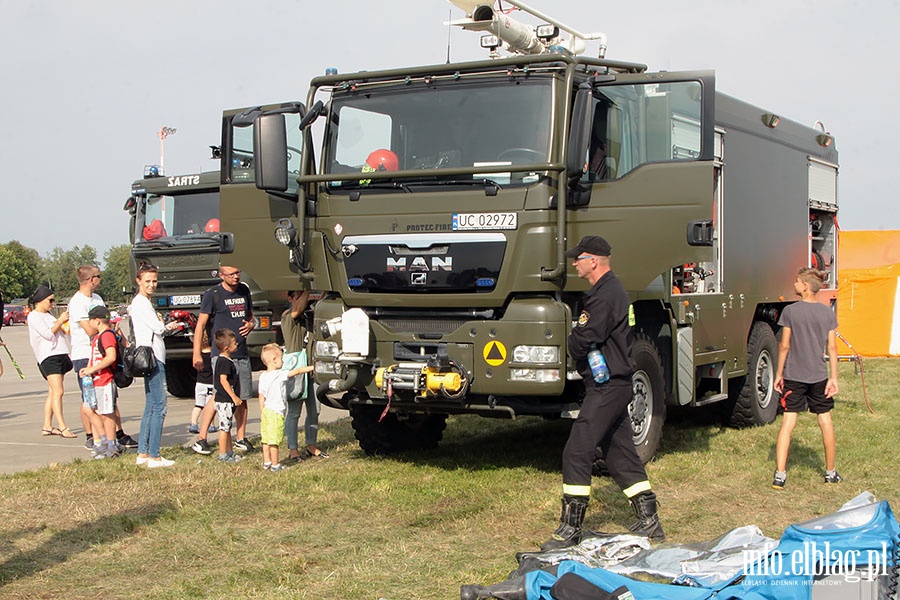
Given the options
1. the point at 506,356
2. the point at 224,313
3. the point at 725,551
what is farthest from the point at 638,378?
the point at 224,313

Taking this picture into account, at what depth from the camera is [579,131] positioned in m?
7.37

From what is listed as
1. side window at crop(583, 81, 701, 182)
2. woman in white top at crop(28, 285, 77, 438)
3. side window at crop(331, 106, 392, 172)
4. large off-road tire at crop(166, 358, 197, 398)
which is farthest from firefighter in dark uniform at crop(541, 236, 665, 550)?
large off-road tire at crop(166, 358, 197, 398)

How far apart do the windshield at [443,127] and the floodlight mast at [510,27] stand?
1104 millimetres

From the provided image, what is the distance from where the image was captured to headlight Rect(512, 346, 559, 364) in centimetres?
738

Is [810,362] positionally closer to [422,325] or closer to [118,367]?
[422,325]

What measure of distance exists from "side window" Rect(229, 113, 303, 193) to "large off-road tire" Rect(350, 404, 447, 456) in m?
2.18

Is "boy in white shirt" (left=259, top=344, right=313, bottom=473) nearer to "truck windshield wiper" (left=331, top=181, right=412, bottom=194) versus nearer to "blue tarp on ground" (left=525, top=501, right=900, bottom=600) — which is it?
"truck windshield wiper" (left=331, top=181, right=412, bottom=194)

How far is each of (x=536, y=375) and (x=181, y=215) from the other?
9114 mm

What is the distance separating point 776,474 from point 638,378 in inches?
52.2

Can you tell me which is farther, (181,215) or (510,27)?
(181,215)

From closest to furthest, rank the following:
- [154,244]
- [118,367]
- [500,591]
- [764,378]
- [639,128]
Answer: [500,591]
[639,128]
[118,367]
[764,378]
[154,244]

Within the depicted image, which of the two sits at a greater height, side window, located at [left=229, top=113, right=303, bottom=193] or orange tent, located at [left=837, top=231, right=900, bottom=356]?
side window, located at [left=229, top=113, right=303, bottom=193]

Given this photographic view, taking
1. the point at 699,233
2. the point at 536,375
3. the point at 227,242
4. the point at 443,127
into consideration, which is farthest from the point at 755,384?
the point at 227,242

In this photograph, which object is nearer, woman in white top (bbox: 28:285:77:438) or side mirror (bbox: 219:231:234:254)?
side mirror (bbox: 219:231:234:254)
